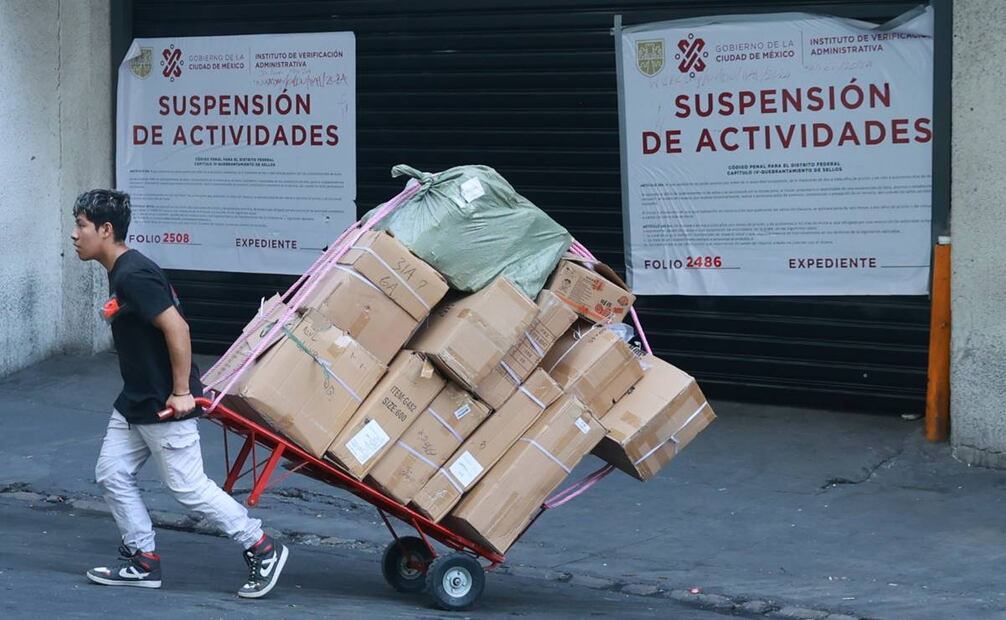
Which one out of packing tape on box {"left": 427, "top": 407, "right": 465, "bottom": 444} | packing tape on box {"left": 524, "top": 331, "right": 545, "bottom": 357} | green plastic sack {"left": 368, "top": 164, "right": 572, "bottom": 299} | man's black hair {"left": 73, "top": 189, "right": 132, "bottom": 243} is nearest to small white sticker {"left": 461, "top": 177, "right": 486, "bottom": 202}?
green plastic sack {"left": 368, "top": 164, "right": 572, "bottom": 299}

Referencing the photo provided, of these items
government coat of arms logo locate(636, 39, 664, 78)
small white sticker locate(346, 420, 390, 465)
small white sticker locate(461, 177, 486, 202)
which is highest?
government coat of arms logo locate(636, 39, 664, 78)

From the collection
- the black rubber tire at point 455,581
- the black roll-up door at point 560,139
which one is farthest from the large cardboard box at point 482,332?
the black roll-up door at point 560,139

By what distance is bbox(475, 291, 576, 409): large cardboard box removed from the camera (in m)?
5.86

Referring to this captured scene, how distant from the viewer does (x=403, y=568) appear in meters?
6.35

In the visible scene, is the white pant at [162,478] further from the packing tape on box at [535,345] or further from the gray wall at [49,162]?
the gray wall at [49,162]

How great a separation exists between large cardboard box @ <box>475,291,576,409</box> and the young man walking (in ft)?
3.78

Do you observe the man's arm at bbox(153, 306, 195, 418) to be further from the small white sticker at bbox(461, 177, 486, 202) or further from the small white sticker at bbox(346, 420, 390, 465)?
the small white sticker at bbox(461, 177, 486, 202)

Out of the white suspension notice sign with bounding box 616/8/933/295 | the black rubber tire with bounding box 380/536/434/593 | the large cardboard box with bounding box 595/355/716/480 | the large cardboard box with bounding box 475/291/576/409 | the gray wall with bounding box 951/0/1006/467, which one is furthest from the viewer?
the white suspension notice sign with bounding box 616/8/933/295

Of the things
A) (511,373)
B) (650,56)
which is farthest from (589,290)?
(650,56)

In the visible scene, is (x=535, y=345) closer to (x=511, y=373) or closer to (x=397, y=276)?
(x=511, y=373)

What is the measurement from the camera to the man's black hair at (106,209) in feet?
19.2

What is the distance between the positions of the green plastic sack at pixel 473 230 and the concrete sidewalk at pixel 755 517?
5.83 feet

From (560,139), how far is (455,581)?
500 centimetres

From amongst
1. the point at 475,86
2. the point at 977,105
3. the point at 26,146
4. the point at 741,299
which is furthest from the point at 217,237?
the point at 977,105
